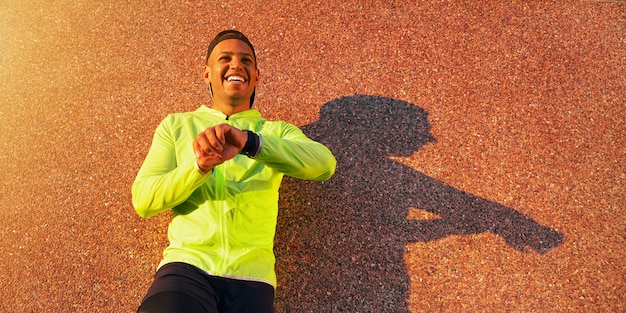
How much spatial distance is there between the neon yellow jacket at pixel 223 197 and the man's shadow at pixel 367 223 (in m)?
0.55

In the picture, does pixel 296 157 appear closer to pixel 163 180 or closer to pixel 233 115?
pixel 233 115

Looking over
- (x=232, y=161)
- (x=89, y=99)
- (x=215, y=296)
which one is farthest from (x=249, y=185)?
(x=89, y=99)

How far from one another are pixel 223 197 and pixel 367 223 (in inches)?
46.9

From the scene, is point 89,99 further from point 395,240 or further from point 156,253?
point 395,240

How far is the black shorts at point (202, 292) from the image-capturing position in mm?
2348

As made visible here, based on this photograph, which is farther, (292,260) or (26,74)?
(26,74)

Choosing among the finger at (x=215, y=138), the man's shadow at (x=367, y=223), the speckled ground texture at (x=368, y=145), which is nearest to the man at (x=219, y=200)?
the finger at (x=215, y=138)

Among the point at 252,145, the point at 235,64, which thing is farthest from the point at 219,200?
the point at 235,64

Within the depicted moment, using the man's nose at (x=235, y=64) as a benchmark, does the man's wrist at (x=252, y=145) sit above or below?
below

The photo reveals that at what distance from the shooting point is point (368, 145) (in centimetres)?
366

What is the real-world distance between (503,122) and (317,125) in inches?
59.1

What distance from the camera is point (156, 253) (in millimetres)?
3381

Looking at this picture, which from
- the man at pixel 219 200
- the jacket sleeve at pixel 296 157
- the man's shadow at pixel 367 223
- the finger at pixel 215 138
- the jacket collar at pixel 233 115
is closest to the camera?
the finger at pixel 215 138

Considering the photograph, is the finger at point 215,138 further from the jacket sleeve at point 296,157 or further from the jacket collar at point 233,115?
the jacket collar at point 233,115
